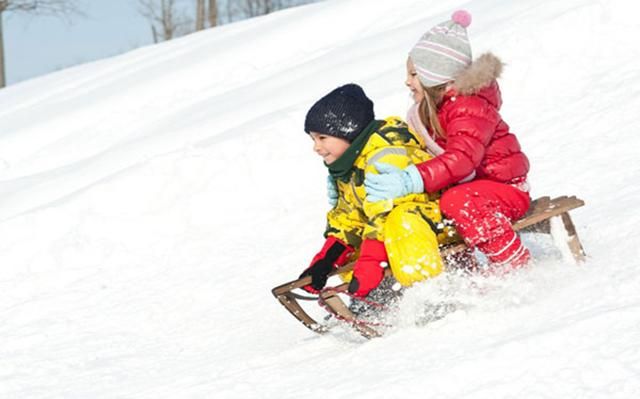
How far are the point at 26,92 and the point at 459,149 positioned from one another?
35.9 ft

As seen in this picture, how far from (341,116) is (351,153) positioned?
0.18 meters

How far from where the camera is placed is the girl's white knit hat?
4223 mm

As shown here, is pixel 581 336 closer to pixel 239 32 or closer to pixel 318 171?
pixel 318 171

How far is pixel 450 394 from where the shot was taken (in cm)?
310

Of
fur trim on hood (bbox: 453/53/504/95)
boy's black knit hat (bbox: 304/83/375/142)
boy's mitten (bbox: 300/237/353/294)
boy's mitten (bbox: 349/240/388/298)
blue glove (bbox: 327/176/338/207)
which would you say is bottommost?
boy's mitten (bbox: 300/237/353/294)

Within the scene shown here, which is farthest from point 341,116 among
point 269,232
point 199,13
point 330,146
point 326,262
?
point 199,13

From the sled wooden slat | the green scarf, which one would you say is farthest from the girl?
the sled wooden slat

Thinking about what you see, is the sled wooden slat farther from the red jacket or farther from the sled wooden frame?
the red jacket

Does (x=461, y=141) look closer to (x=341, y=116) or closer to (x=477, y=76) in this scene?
(x=477, y=76)

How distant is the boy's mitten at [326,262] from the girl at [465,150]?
49 cm

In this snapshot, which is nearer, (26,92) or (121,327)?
(121,327)

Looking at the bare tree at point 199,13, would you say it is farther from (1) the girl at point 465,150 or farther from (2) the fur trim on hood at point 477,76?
(2) the fur trim on hood at point 477,76

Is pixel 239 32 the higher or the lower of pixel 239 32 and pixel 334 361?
the lower

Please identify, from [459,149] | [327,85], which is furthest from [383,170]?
[327,85]
